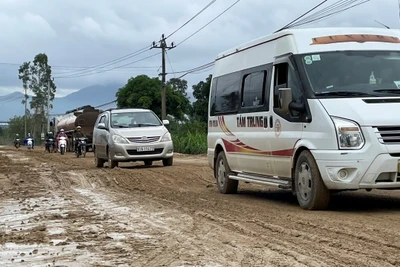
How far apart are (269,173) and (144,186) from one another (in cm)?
421

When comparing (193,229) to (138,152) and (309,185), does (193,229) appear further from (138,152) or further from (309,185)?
(138,152)

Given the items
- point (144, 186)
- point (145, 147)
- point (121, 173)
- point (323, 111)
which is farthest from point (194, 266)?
point (145, 147)

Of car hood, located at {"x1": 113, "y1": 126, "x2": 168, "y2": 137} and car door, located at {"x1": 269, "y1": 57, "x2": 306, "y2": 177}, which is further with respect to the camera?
car hood, located at {"x1": 113, "y1": 126, "x2": 168, "y2": 137}

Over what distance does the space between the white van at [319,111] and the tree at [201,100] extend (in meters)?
42.9

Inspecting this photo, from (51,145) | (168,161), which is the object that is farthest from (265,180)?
(51,145)

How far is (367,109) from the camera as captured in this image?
28.0 feet

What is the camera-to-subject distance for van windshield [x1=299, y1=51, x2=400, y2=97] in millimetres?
9031

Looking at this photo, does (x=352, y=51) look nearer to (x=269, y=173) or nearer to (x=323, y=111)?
(x=323, y=111)

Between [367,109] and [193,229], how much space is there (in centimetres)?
265

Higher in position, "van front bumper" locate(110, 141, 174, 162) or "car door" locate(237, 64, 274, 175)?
"car door" locate(237, 64, 274, 175)

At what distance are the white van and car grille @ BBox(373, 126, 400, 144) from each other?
0.04 feet

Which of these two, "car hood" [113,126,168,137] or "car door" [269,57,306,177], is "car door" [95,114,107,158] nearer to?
"car hood" [113,126,168,137]

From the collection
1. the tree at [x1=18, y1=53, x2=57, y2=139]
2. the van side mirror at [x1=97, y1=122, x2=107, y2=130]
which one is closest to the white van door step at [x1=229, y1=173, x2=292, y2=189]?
the van side mirror at [x1=97, y1=122, x2=107, y2=130]

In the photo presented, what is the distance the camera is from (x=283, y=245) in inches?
254
